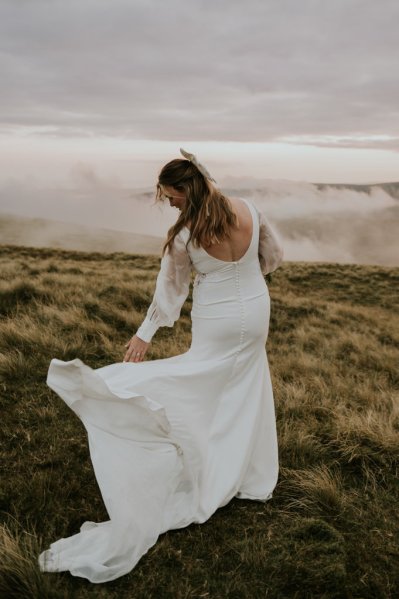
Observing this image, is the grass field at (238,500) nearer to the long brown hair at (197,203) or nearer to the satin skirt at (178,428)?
the satin skirt at (178,428)

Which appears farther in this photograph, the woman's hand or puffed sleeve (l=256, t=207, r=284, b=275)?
puffed sleeve (l=256, t=207, r=284, b=275)

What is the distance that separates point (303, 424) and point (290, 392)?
0.75 metres

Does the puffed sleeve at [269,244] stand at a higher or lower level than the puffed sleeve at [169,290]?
higher

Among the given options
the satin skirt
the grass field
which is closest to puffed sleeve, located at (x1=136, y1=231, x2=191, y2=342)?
the satin skirt

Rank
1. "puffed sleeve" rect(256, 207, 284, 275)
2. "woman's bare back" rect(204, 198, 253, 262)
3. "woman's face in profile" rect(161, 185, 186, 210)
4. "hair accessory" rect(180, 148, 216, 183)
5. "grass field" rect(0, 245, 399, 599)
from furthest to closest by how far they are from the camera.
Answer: "puffed sleeve" rect(256, 207, 284, 275)
"woman's bare back" rect(204, 198, 253, 262)
"woman's face in profile" rect(161, 185, 186, 210)
"hair accessory" rect(180, 148, 216, 183)
"grass field" rect(0, 245, 399, 599)

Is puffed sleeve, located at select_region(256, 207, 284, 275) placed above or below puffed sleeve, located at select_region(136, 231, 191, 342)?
above

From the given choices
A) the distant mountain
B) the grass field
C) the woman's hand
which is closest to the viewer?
the grass field

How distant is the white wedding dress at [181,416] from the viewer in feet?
9.55

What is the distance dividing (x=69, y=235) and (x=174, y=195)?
80.2 meters

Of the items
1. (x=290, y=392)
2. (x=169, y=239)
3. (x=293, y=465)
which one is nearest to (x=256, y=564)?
(x=293, y=465)

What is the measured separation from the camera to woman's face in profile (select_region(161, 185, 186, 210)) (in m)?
3.28

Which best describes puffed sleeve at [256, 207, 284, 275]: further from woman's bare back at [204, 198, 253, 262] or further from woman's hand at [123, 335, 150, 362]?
woman's hand at [123, 335, 150, 362]

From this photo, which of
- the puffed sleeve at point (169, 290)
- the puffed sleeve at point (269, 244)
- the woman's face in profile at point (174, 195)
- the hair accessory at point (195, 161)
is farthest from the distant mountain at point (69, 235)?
the hair accessory at point (195, 161)

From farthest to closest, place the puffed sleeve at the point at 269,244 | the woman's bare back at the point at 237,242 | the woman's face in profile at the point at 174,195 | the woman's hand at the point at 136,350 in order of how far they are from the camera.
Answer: the puffed sleeve at the point at 269,244
the woman's hand at the point at 136,350
the woman's bare back at the point at 237,242
the woman's face in profile at the point at 174,195
